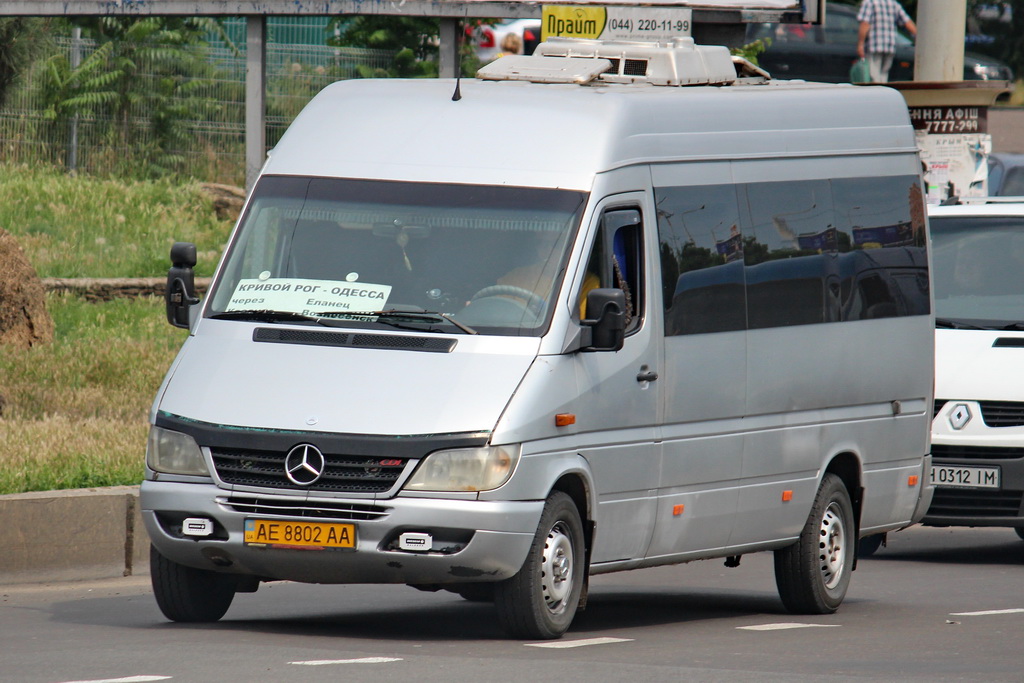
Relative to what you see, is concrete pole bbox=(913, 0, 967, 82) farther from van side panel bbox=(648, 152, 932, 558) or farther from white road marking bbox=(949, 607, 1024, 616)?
white road marking bbox=(949, 607, 1024, 616)

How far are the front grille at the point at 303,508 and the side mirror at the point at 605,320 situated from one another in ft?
4.09

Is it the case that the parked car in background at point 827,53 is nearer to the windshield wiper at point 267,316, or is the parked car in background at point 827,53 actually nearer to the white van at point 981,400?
the white van at point 981,400

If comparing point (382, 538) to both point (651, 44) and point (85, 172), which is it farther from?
point (85, 172)

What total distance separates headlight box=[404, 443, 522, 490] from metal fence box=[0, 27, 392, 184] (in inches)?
455

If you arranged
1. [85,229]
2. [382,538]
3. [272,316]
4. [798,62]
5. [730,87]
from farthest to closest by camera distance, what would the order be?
1. [798,62]
2. [85,229]
3. [730,87]
4. [272,316]
5. [382,538]

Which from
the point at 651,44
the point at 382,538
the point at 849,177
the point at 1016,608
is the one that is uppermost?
the point at 651,44

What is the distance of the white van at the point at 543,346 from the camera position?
355 inches

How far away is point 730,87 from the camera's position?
1107cm

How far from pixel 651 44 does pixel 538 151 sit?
1.66m

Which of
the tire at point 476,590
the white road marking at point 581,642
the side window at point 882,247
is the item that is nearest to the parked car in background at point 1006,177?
the side window at point 882,247

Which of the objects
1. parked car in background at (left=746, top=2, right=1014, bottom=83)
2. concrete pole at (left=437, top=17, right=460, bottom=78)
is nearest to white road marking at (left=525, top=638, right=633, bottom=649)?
concrete pole at (left=437, top=17, right=460, bottom=78)

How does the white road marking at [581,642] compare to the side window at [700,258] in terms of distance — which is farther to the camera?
the side window at [700,258]

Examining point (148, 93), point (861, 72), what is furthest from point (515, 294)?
point (861, 72)

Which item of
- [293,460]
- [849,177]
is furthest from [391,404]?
[849,177]
